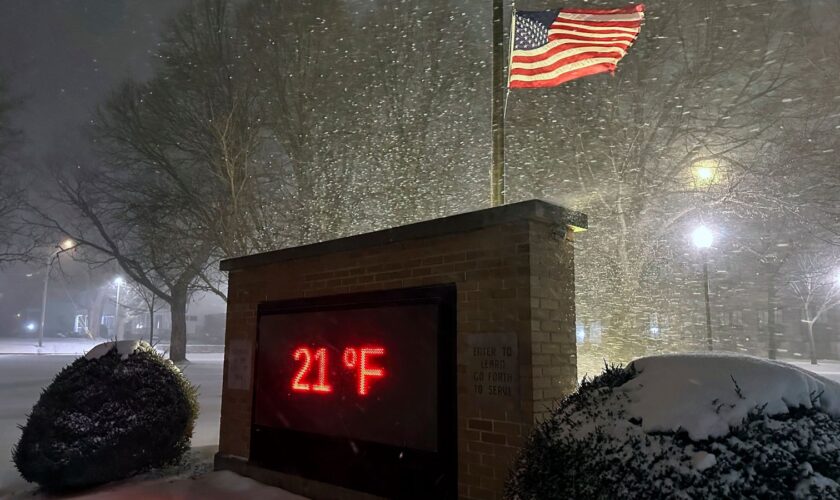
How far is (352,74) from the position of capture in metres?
18.1

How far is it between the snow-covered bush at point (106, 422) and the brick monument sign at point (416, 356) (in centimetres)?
114

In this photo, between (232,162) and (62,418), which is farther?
(232,162)

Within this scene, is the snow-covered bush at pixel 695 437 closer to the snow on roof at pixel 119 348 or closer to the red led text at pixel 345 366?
the red led text at pixel 345 366

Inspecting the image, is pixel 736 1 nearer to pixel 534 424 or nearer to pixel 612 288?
pixel 612 288

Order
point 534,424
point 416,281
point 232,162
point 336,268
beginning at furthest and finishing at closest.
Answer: point 232,162
point 336,268
point 416,281
point 534,424

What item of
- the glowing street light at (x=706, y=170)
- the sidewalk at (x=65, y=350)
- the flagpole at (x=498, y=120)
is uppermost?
the glowing street light at (x=706, y=170)

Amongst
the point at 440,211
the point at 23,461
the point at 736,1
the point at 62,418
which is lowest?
the point at 23,461

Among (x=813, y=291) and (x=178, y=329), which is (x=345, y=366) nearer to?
(x=178, y=329)

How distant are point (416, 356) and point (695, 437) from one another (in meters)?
2.78

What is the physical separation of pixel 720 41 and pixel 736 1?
3.55ft

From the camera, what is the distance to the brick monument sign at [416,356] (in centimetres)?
443

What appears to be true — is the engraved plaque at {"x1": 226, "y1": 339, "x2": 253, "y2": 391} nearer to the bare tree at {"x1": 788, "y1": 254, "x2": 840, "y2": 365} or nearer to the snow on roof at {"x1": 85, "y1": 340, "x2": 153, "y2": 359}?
the snow on roof at {"x1": 85, "y1": 340, "x2": 153, "y2": 359}

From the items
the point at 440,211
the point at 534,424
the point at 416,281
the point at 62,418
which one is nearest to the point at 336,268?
the point at 416,281

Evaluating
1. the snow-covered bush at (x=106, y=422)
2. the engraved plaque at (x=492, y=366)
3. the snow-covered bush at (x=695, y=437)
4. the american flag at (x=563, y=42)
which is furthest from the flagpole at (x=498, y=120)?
the snow-covered bush at (x=106, y=422)
